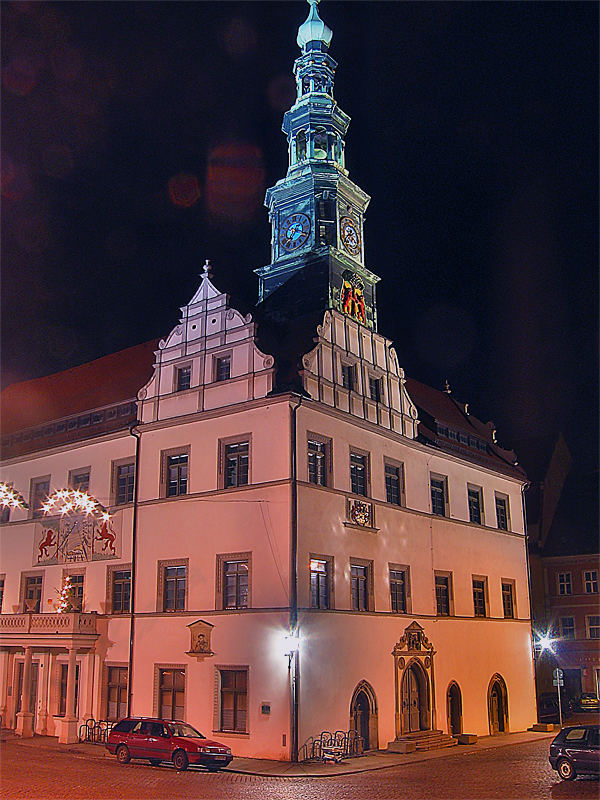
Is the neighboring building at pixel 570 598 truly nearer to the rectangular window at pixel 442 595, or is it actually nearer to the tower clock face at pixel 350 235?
the rectangular window at pixel 442 595

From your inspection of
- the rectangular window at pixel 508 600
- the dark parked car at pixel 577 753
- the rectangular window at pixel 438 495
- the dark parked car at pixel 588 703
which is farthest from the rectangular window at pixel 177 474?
the dark parked car at pixel 588 703

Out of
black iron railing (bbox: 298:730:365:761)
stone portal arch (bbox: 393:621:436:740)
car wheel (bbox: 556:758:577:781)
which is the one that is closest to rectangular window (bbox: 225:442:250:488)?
black iron railing (bbox: 298:730:365:761)

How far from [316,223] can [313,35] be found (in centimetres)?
1277

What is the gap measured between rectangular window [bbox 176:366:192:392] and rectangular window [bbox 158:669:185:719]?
423 inches

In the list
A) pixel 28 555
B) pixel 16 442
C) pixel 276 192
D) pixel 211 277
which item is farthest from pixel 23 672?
pixel 276 192

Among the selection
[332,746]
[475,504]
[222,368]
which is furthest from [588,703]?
[222,368]

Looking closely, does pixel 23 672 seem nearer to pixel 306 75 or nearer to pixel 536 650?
pixel 536 650

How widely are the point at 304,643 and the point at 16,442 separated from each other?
2010cm

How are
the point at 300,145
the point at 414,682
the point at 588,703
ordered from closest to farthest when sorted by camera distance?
1. the point at 414,682
2. the point at 300,145
3. the point at 588,703

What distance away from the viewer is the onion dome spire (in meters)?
45.0

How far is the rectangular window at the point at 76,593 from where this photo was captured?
33.2 m

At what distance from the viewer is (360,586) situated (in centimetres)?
3244

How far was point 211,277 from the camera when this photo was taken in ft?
112

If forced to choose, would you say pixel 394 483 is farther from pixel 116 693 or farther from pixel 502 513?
pixel 116 693
